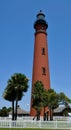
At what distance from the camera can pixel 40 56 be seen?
57.5m

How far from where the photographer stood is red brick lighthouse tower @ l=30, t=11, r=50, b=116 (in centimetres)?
5672

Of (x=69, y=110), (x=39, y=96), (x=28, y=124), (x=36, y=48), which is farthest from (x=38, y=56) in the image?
(x=28, y=124)

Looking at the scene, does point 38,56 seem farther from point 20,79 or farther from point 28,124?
point 28,124


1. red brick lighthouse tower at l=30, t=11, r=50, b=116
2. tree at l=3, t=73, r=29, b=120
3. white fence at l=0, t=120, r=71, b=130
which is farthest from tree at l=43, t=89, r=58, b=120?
white fence at l=0, t=120, r=71, b=130

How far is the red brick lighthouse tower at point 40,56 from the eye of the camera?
186ft

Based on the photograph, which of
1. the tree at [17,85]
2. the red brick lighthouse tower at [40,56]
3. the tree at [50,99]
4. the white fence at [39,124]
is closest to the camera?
the white fence at [39,124]

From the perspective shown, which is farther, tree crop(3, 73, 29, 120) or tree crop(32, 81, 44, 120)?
tree crop(32, 81, 44, 120)

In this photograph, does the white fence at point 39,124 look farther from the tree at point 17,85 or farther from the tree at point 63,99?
the tree at point 63,99

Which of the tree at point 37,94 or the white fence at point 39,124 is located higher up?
the tree at point 37,94

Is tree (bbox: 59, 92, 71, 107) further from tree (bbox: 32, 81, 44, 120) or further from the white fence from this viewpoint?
the white fence

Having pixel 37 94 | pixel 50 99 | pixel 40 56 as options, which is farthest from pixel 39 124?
pixel 40 56

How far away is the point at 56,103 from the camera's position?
54.2 m

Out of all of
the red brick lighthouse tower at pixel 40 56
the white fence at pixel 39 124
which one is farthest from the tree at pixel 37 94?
the white fence at pixel 39 124

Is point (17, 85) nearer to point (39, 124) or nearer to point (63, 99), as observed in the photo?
point (63, 99)
